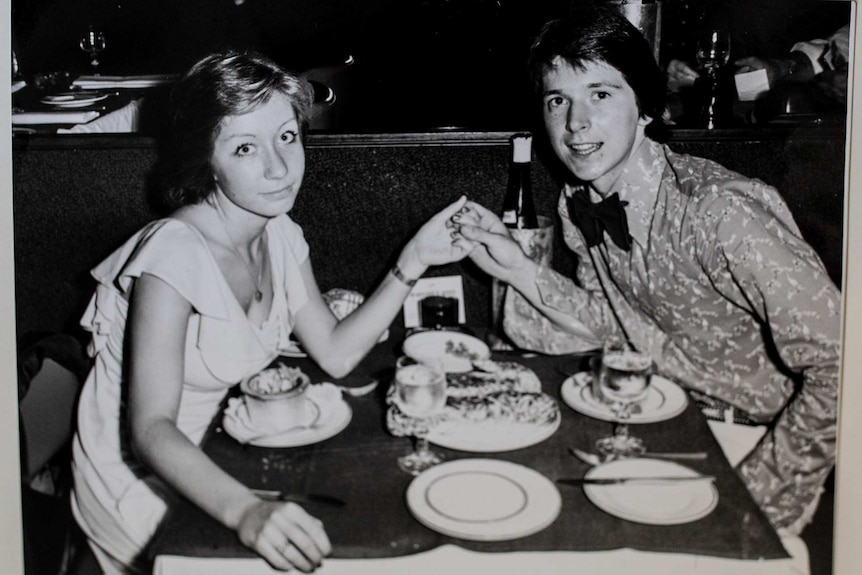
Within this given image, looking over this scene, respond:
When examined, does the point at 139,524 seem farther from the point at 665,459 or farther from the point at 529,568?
the point at 665,459

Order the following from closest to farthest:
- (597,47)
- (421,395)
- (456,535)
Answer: (456,535)
(421,395)
(597,47)

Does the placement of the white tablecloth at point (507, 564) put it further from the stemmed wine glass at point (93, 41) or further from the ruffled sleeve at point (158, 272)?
the stemmed wine glass at point (93, 41)

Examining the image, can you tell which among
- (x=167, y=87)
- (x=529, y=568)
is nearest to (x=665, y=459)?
(x=529, y=568)

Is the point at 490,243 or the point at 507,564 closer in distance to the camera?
the point at 507,564

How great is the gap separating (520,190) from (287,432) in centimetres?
56

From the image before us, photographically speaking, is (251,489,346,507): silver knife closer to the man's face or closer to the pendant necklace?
the pendant necklace

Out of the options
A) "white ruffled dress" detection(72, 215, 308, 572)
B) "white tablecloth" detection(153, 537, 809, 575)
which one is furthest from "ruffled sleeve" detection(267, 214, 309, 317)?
"white tablecloth" detection(153, 537, 809, 575)

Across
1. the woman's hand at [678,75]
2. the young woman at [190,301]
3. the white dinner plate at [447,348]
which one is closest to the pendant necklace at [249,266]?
the young woman at [190,301]

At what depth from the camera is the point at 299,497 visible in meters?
1.00

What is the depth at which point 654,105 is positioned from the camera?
1235 mm

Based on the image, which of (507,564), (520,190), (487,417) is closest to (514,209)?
(520,190)

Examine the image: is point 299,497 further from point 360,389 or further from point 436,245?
point 436,245

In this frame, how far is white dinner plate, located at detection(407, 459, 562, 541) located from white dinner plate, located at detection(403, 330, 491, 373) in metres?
0.21

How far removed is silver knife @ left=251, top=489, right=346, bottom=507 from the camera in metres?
0.99
